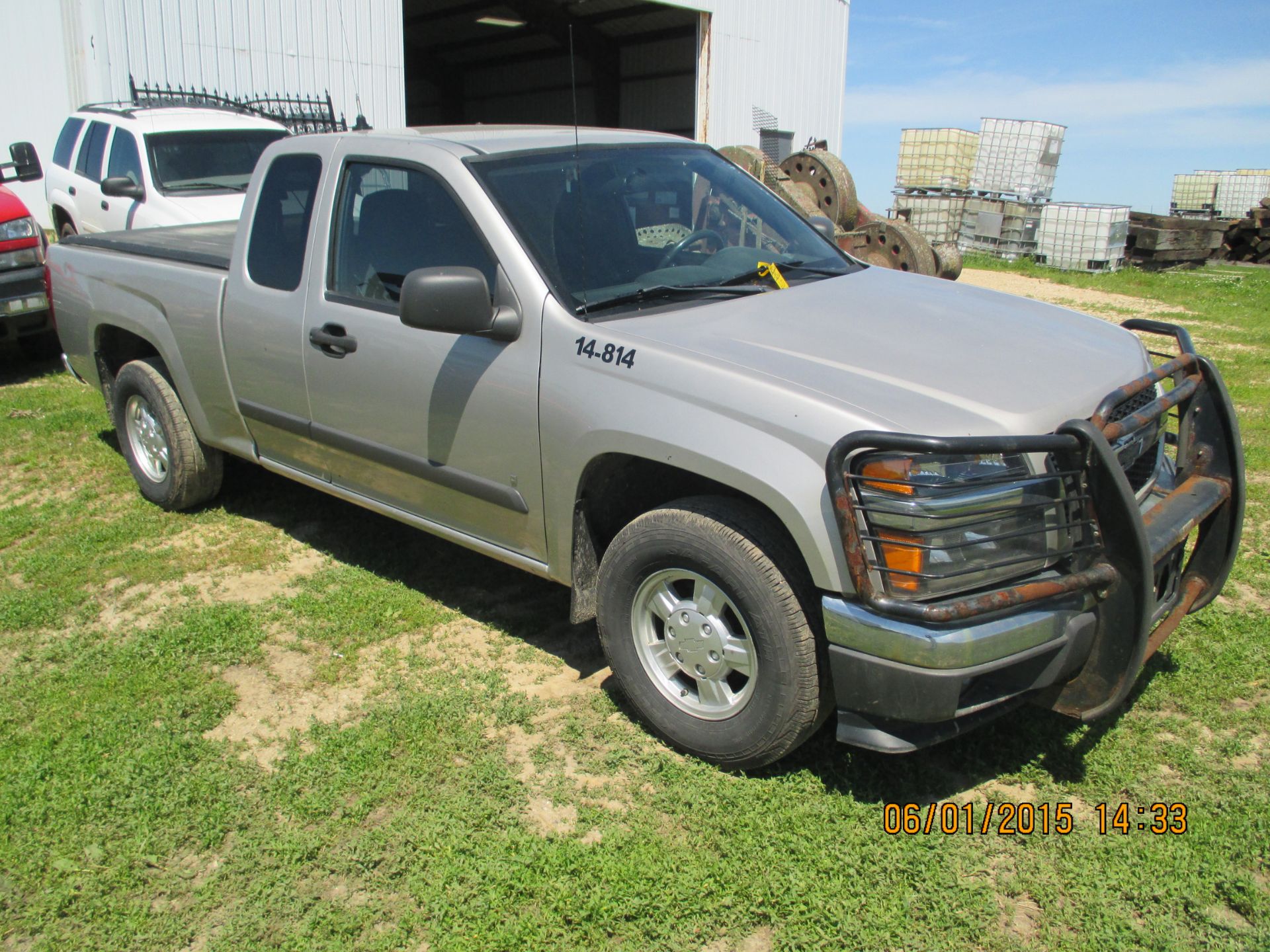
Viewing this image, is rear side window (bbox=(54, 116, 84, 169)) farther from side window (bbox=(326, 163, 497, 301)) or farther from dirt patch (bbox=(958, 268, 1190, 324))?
dirt patch (bbox=(958, 268, 1190, 324))

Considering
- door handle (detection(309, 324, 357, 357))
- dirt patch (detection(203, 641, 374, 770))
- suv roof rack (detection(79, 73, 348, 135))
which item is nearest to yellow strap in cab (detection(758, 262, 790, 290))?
door handle (detection(309, 324, 357, 357))

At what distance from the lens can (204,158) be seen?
32.4ft

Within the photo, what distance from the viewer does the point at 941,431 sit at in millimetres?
2717

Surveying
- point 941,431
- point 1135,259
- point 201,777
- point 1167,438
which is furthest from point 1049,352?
point 1135,259

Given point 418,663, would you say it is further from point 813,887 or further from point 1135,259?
point 1135,259

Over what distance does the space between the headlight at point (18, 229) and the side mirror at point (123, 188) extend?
111cm

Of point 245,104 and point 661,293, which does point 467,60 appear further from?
point 661,293

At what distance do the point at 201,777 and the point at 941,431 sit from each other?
2.52 metres

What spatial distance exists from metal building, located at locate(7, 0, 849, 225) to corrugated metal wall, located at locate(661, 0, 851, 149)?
36 millimetres

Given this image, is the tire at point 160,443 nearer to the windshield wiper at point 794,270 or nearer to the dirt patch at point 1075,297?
the windshield wiper at point 794,270

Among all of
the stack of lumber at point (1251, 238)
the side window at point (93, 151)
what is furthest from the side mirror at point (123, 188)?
the stack of lumber at point (1251, 238)

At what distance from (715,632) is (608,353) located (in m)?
0.93

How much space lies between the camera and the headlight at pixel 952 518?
267cm

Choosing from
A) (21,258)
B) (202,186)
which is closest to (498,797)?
(21,258)
